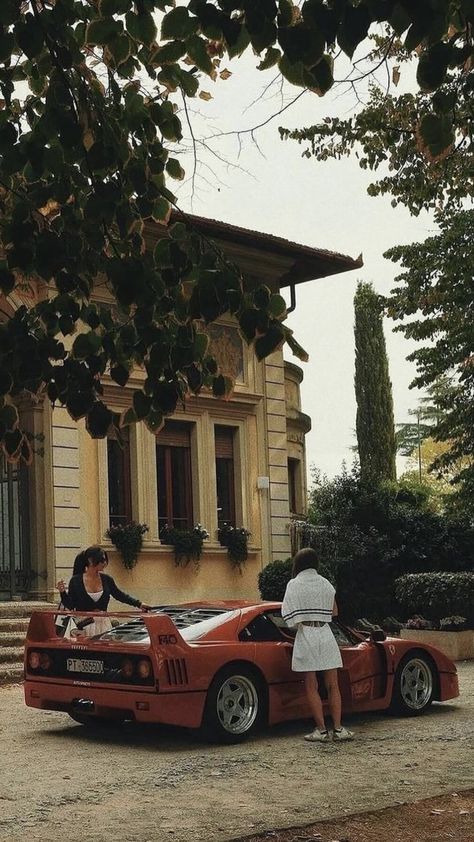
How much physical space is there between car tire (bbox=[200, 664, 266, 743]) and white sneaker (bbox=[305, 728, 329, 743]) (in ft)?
1.44

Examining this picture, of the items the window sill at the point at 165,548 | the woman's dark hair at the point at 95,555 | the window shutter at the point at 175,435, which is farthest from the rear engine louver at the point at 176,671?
the window shutter at the point at 175,435

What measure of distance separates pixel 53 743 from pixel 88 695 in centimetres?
65

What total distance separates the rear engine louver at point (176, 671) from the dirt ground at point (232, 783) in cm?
58

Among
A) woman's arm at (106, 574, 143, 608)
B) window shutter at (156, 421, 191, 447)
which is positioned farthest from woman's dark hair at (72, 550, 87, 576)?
window shutter at (156, 421, 191, 447)

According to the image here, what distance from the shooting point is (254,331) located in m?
4.81

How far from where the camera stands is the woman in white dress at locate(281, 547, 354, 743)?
10.4 metres

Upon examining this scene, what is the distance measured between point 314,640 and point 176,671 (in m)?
1.29

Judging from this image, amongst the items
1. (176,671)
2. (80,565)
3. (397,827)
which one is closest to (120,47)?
(397,827)

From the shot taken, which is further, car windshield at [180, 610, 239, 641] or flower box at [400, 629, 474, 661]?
flower box at [400, 629, 474, 661]

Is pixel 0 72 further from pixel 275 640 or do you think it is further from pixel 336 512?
pixel 336 512

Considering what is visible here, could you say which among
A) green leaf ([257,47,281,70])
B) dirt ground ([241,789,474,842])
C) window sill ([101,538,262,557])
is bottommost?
dirt ground ([241,789,474,842])

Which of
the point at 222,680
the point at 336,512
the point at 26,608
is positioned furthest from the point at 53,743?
the point at 336,512

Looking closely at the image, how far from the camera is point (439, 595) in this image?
1883cm

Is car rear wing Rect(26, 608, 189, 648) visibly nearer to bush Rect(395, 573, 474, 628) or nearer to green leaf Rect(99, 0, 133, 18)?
green leaf Rect(99, 0, 133, 18)
